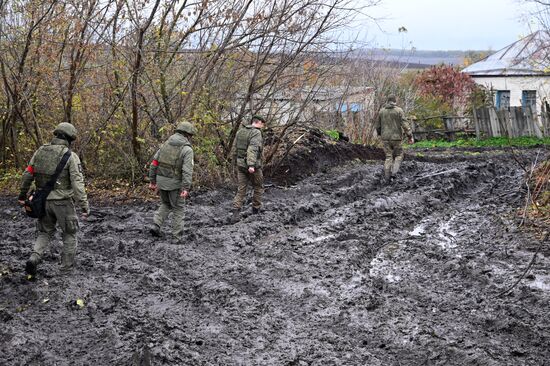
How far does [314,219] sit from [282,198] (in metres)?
2.14

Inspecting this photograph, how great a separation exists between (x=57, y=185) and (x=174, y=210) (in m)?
2.21

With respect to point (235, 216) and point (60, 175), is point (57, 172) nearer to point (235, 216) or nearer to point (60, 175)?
point (60, 175)

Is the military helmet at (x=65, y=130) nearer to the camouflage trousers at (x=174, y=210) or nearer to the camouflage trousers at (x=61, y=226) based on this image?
the camouflage trousers at (x=61, y=226)

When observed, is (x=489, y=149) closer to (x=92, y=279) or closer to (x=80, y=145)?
(x=80, y=145)

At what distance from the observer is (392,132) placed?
1546 cm

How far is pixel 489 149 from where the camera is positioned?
2580 centimetres

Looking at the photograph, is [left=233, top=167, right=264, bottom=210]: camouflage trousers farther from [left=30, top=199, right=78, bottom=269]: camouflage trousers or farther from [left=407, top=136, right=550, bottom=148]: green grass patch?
[left=407, top=136, right=550, bottom=148]: green grass patch

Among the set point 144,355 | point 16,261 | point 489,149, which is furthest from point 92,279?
point 489,149

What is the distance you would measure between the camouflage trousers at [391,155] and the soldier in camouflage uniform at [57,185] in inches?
366

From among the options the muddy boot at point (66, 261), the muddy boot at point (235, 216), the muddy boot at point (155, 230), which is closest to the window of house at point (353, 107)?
the muddy boot at point (235, 216)

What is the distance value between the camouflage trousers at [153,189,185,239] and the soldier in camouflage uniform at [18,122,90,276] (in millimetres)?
1899

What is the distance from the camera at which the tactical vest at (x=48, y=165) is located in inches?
299

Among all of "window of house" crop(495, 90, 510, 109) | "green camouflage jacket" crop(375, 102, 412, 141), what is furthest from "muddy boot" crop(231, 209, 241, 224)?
"window of house" crop(495, 90, 510, 109)

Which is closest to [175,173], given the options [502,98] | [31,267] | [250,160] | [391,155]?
[250,160]
